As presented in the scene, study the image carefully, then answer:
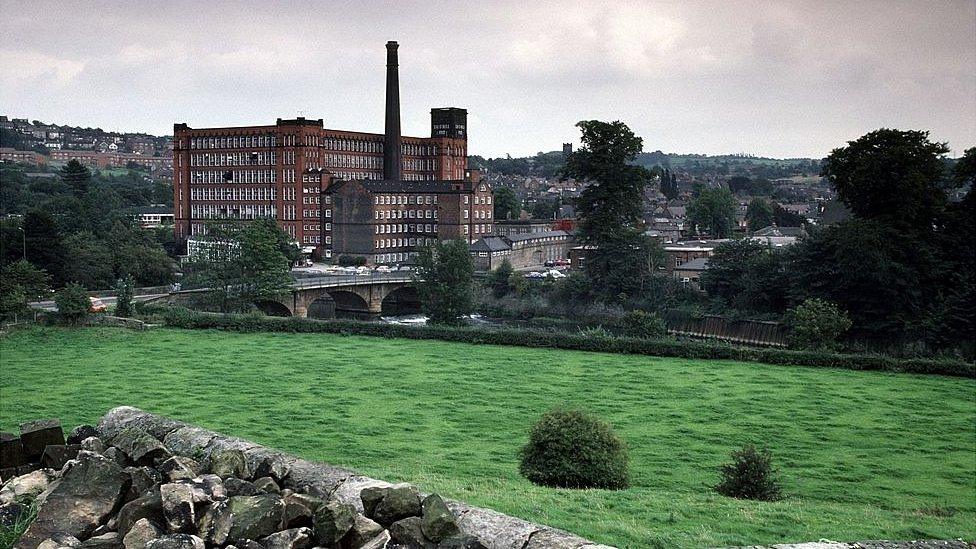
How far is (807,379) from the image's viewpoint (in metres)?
38.7

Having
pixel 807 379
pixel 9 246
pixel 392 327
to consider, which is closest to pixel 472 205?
pixel 9 246

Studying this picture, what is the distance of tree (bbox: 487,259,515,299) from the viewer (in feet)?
274

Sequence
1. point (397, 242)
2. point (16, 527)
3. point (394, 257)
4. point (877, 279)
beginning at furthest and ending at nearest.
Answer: point (397, 242), point (394, 257), point (877, 279), point (16, 527)

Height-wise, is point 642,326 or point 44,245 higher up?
point 44,245

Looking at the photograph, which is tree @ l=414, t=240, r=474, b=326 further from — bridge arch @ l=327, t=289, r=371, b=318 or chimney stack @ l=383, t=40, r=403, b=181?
chimney stack @ l=383, t=40, r=403, b=181

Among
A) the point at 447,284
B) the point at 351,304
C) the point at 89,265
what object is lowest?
the point at 351,304

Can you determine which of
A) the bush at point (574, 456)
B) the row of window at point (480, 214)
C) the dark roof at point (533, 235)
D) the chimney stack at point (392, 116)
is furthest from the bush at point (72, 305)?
the chimney stack at point (392, 116)

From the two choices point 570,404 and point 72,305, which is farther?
point 72,305

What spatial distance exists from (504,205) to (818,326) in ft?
324

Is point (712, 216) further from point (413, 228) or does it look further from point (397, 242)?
point (397, 242)

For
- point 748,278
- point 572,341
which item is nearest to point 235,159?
point 748,278

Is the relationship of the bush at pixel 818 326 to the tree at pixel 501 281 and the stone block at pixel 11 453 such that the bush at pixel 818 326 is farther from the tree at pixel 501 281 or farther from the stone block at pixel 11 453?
the stone block at pixel 11 453

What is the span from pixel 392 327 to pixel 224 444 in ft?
139

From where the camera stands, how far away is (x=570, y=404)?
1246 inches
